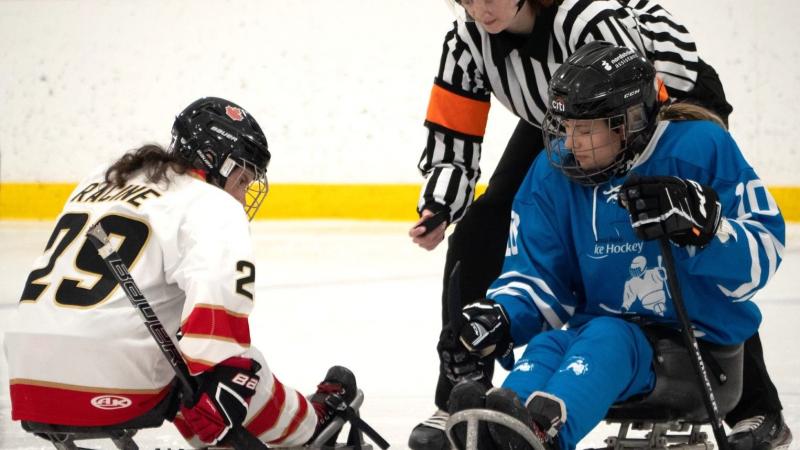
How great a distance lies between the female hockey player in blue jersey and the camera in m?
1.65

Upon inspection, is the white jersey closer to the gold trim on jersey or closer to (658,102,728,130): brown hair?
the gold trim on jersey

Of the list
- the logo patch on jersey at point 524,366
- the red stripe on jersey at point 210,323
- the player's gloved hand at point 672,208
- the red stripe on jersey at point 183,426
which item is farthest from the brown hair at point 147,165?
the player's gloved hand at point 672,208

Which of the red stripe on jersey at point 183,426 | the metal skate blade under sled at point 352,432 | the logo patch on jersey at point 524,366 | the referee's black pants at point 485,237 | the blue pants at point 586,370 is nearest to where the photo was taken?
the blue pants at point 586,370

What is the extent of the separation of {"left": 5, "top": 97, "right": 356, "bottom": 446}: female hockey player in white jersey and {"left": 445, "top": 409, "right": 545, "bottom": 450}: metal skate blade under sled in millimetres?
413

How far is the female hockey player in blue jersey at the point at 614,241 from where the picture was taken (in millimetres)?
1651

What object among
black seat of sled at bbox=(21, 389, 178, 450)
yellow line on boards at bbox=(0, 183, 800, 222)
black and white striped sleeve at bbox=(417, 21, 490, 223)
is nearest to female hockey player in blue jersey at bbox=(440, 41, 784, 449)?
black and white striped sleeve at bbox=(417, 21, 490, 223)

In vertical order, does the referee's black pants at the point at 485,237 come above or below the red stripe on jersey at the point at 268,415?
above

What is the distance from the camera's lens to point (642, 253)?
1.86 meters

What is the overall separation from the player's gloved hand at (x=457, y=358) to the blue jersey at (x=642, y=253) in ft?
0.39

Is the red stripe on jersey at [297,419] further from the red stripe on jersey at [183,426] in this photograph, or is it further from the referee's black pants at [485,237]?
the referee's black pants at [485,237]

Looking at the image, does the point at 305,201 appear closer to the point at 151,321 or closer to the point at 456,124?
the point at 456,124

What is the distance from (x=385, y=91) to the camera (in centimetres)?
603

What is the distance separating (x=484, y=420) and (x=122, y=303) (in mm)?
641

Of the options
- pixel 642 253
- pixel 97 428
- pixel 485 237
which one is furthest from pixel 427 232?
pixel 97 428
